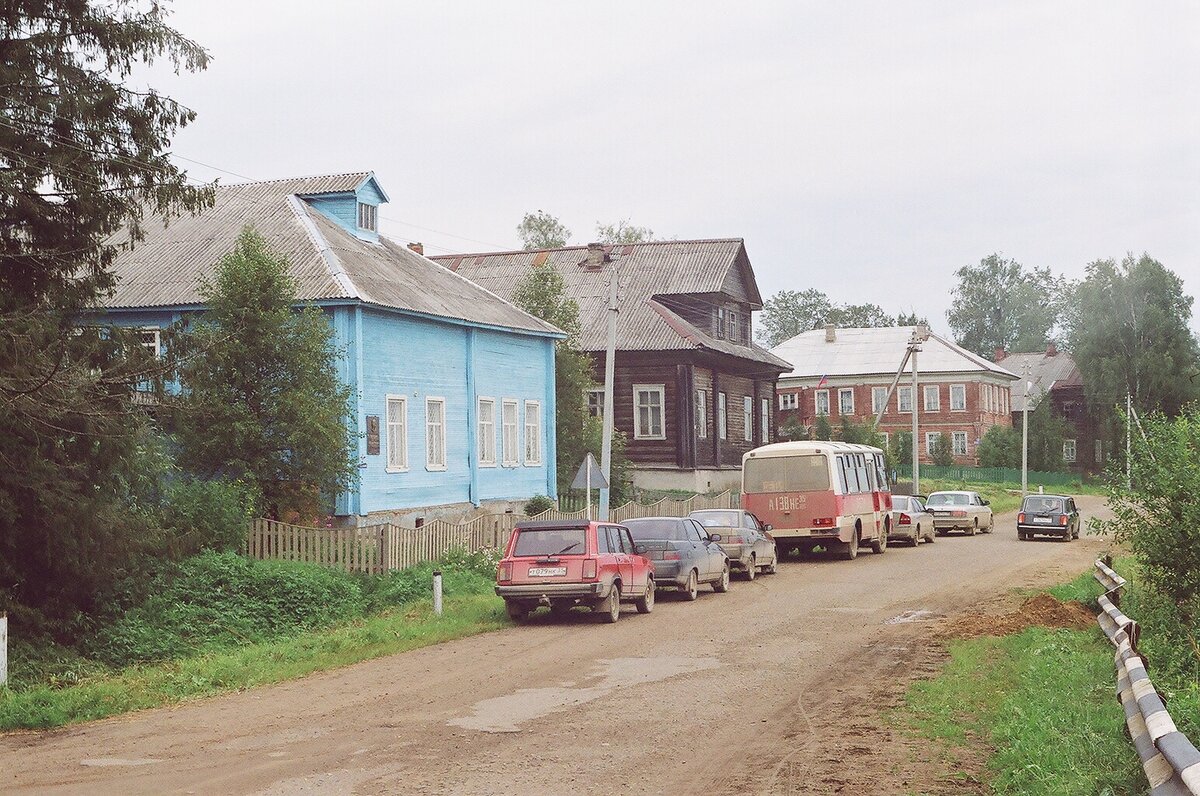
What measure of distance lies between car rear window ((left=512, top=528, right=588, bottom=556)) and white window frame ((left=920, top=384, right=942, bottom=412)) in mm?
70654

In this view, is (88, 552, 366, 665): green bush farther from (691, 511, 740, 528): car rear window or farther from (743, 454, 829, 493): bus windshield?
(743, 454, 829, 493): bus windshield

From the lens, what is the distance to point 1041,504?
4272 cm

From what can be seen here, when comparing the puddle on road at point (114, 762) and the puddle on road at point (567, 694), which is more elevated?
the puddle on road at point (114, 762)

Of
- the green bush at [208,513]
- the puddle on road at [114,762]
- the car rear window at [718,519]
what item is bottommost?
the puddle on road at [114,762]

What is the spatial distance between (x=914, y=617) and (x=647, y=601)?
4.23 meters

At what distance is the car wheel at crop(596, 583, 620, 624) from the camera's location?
19.8 m

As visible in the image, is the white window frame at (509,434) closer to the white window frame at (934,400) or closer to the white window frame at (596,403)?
the white window frame at (596,403)

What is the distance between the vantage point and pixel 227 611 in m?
18.8

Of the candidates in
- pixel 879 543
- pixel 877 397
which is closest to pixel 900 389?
pixel 877 397

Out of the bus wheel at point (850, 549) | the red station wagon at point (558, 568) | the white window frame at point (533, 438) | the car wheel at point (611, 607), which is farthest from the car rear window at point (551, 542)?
the white window frame at point (533, 438)

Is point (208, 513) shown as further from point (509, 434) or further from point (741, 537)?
point (509, 434)

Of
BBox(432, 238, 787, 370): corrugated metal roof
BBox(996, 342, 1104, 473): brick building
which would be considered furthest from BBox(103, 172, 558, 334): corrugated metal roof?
BBox(996, 342, 1104, 473): brick building

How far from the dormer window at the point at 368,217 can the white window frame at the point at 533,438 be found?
6.33m

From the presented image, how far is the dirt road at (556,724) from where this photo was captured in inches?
369
